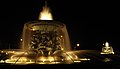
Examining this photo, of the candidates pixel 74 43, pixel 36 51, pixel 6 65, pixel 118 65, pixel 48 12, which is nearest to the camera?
pixel 6 65

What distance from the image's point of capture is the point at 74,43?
49.7 m

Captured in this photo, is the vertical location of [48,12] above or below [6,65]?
above

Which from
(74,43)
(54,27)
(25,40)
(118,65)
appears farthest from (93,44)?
(118,65)

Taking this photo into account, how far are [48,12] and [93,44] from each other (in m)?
27.4

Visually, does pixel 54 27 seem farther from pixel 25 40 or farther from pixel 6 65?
pixel 6 65

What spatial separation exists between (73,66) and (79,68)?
274 mm

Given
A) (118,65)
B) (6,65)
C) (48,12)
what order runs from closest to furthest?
(6,65) → (118,65) → (48,12)

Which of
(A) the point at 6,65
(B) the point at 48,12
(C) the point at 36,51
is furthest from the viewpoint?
(B) the point at 48,12

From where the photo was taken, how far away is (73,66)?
12.4 meters

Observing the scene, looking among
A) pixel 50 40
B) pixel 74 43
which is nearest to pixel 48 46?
pixel 50 40

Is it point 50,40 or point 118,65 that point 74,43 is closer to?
point 50,40

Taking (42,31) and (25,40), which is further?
(25,40)

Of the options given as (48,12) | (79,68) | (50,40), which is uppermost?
(48,12)

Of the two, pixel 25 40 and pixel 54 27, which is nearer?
pixel 54 27
